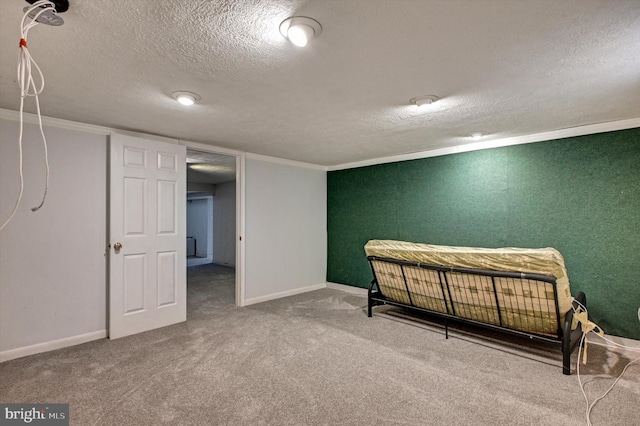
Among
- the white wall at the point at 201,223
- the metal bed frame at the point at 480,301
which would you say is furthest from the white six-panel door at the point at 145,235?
the white wall at the point at 201,223

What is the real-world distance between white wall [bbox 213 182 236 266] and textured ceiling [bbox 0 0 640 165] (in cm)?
524

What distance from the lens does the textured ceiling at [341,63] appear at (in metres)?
1.39

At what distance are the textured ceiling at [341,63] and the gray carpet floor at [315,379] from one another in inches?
87.2

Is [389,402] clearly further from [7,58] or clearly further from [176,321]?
[7,58]

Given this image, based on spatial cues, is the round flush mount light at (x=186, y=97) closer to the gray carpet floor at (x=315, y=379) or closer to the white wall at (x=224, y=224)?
the gray carpet floor at (x=315, y=379)

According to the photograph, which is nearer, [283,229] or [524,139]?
[524,139]

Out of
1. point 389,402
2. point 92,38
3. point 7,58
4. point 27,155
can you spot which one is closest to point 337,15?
point 92,38

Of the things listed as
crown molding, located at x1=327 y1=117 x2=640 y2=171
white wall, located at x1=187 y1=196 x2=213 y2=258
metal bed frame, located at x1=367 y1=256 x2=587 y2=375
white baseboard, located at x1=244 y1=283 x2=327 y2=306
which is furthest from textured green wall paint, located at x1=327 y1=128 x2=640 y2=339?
white wall, located at x1=187 y1=196 x2=213 y2=258

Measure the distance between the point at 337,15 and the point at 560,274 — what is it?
8.47 feet

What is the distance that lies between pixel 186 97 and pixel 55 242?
204 centimetres

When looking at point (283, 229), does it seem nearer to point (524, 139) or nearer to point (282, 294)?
point (282, 294)

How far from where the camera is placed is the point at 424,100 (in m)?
2.41

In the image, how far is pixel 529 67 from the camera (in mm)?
1885

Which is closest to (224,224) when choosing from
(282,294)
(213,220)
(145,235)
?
(213,220)
